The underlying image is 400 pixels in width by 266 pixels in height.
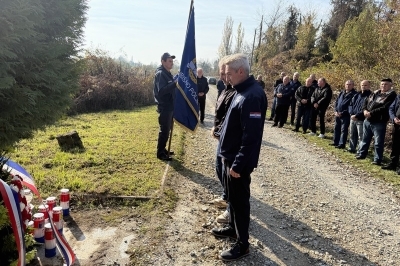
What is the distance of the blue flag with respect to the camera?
6379 millimetres

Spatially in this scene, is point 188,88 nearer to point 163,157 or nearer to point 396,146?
point 163,157

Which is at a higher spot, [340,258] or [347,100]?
[347,100]

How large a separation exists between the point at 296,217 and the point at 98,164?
13.1ft

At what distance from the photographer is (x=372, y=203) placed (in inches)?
209

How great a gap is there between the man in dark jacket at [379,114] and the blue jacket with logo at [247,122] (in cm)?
566

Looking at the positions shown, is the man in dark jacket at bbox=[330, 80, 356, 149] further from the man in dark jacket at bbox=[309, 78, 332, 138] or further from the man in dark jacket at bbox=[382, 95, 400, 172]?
the man in dark jacket at bbox=[382, 95, 400, 172]

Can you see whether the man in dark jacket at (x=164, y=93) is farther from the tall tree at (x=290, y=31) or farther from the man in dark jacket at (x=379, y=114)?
the tall tree at (x=290, y=31)

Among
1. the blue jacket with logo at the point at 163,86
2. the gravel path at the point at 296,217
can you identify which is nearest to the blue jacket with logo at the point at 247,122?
the gravel path at the point at 296,217

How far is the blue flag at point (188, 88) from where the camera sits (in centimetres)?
→ 638

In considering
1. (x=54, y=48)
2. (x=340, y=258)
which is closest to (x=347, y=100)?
(x=340, y=258)

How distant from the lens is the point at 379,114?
24.4 ft

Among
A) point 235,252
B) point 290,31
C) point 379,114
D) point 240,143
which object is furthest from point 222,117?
point 290,31

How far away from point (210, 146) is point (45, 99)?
20.1 ft

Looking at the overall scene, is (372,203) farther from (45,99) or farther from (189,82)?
(45,99)
